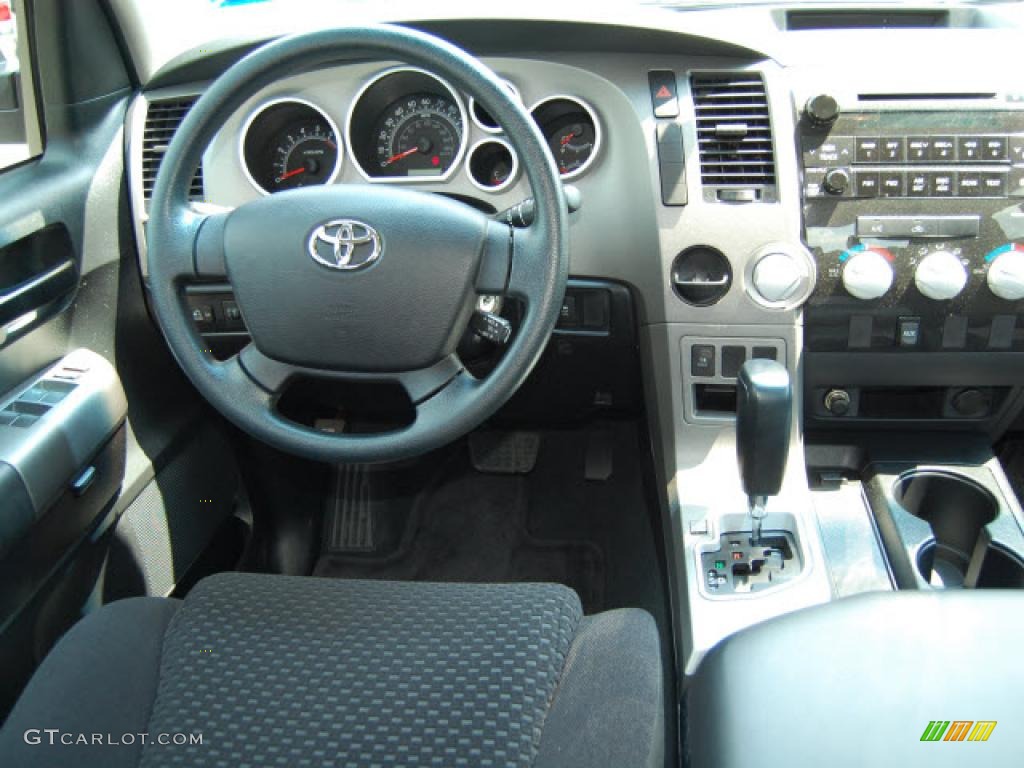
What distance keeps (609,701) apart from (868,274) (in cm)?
96

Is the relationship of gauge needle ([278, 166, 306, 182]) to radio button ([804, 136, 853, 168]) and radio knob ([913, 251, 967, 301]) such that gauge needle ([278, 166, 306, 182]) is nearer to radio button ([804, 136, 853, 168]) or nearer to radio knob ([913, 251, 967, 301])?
radio button ([804, 136, 853, 168])

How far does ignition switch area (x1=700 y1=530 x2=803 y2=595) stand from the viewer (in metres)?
1.57

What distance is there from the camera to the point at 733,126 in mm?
1637

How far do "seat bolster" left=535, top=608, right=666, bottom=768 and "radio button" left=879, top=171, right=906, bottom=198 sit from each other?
2.98 feet

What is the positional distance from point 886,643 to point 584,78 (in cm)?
108

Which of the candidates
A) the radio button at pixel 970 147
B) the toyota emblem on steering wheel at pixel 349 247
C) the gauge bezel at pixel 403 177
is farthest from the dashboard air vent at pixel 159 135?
the radio button at pixel 970 147

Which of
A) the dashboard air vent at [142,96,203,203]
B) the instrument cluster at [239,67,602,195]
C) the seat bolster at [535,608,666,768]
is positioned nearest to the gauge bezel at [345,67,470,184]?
the instrument cluster at [239,67,602,195]

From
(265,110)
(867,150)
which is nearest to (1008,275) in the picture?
(867,150)

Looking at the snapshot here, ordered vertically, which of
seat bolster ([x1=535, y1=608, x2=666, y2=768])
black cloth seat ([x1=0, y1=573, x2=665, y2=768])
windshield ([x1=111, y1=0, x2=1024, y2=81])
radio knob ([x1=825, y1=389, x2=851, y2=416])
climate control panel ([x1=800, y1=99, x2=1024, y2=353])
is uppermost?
windshield ([x1=111, y1=0, x2=1024, y2=81])

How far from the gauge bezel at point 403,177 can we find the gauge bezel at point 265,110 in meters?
0.02

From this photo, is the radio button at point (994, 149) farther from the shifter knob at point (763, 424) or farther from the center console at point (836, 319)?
the shifter knob at point (763, 424)

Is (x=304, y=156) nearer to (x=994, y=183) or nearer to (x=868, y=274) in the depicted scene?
(x=868, y=274)

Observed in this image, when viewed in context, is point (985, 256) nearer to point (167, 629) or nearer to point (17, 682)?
point (167, 629)

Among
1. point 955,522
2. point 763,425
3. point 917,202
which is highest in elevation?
point 917,202
